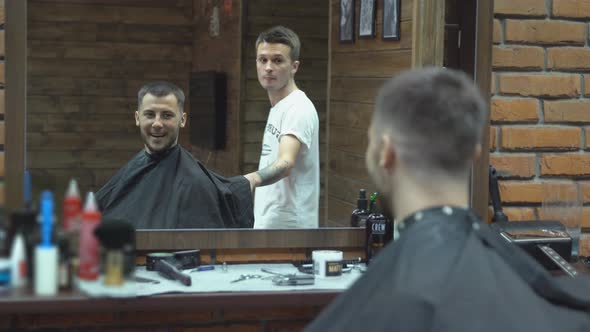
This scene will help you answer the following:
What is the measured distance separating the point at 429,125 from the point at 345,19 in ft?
6.17

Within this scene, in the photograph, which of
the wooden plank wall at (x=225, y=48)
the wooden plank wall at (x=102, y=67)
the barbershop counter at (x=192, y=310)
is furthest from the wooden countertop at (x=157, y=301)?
the wooden plank wall at (x=225, y=48)

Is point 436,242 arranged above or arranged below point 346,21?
below

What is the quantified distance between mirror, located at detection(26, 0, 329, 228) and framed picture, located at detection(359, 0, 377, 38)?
26 cm

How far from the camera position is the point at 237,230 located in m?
2.76

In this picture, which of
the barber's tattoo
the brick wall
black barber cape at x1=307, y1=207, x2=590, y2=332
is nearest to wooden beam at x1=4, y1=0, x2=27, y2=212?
the barber's tattoo

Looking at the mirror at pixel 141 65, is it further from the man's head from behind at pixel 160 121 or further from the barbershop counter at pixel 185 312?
the barbershop counter at pixel 185 312

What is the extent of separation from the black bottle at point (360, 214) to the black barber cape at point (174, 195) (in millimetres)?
320

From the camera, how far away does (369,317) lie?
160 centimetres

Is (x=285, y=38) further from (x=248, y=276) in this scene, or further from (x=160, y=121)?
(x=248, y=276)

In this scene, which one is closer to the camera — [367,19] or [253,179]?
[253,179]

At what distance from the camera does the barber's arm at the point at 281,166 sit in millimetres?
3117

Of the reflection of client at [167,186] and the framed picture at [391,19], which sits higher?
the framed picture at [391,19]

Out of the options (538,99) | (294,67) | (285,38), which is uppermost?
(285,38)

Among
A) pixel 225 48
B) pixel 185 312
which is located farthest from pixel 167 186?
pixel 225 48
